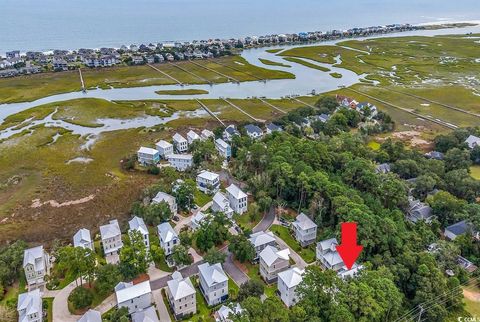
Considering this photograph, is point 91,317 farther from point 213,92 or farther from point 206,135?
point 213,92

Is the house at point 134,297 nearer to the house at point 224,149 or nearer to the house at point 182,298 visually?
the house at point 182,298

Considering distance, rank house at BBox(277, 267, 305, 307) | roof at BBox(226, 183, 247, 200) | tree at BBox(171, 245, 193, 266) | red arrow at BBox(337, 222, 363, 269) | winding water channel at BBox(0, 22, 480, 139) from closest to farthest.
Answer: house at BBox(277, 267, 305, 307) → red arrow at BBox(337, 222, 363, 269) → tree at BBox(171, 245, 193, 266) → roof at BBox(226, 183, 247, 200) → winding water channel at BBox(0, 22, 480, 139)

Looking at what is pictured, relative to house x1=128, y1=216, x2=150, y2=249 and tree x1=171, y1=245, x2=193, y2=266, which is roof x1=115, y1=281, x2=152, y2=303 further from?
house x1=128, y1=216, x2=150, y2=249

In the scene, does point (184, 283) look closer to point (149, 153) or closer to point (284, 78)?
point (149, 153)

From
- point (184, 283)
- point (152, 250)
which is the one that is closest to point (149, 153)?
point (152, 250)

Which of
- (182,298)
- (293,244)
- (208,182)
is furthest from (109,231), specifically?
(293,244)

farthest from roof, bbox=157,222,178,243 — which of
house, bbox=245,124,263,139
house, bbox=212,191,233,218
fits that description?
house, bbox=245,124,263,139
